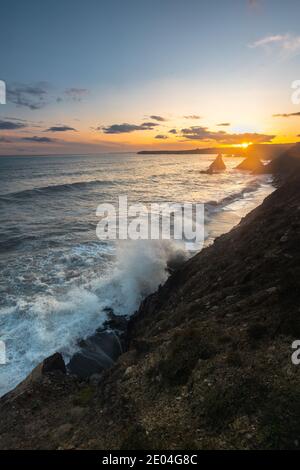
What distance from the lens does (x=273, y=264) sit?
459 inches

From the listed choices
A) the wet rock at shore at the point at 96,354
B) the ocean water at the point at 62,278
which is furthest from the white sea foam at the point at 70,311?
the wet rock at shore at the point at 96,354

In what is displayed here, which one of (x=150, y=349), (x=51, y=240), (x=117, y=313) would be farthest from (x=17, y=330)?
(x=51, y=240)

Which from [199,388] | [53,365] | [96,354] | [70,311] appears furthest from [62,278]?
[199,388]

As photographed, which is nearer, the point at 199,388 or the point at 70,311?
the point at 199,388

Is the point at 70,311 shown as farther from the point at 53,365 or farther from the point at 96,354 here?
the point at 53,365

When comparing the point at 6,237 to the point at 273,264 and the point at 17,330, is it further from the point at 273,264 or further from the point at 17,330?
the point at 273,264

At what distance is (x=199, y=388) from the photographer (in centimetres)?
733

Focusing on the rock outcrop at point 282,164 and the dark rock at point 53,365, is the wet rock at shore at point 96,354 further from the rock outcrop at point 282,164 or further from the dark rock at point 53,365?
the rock outcrop at point 282,164

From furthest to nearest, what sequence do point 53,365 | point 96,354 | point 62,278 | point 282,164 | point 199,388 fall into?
point 282,164, point 62,278, point 96,354, point 53,365, point 199,388

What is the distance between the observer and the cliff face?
20.6 feet

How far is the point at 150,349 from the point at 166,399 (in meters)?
2.19

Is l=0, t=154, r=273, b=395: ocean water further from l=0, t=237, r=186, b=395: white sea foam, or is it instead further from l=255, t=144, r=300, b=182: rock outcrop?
l=255, t=144, r=300, b=182: rock outcrop

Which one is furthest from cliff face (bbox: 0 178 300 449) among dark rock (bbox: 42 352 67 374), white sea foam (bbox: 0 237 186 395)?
white sea foam (bbox: 0 237 186 395)

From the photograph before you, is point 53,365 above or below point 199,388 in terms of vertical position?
below
